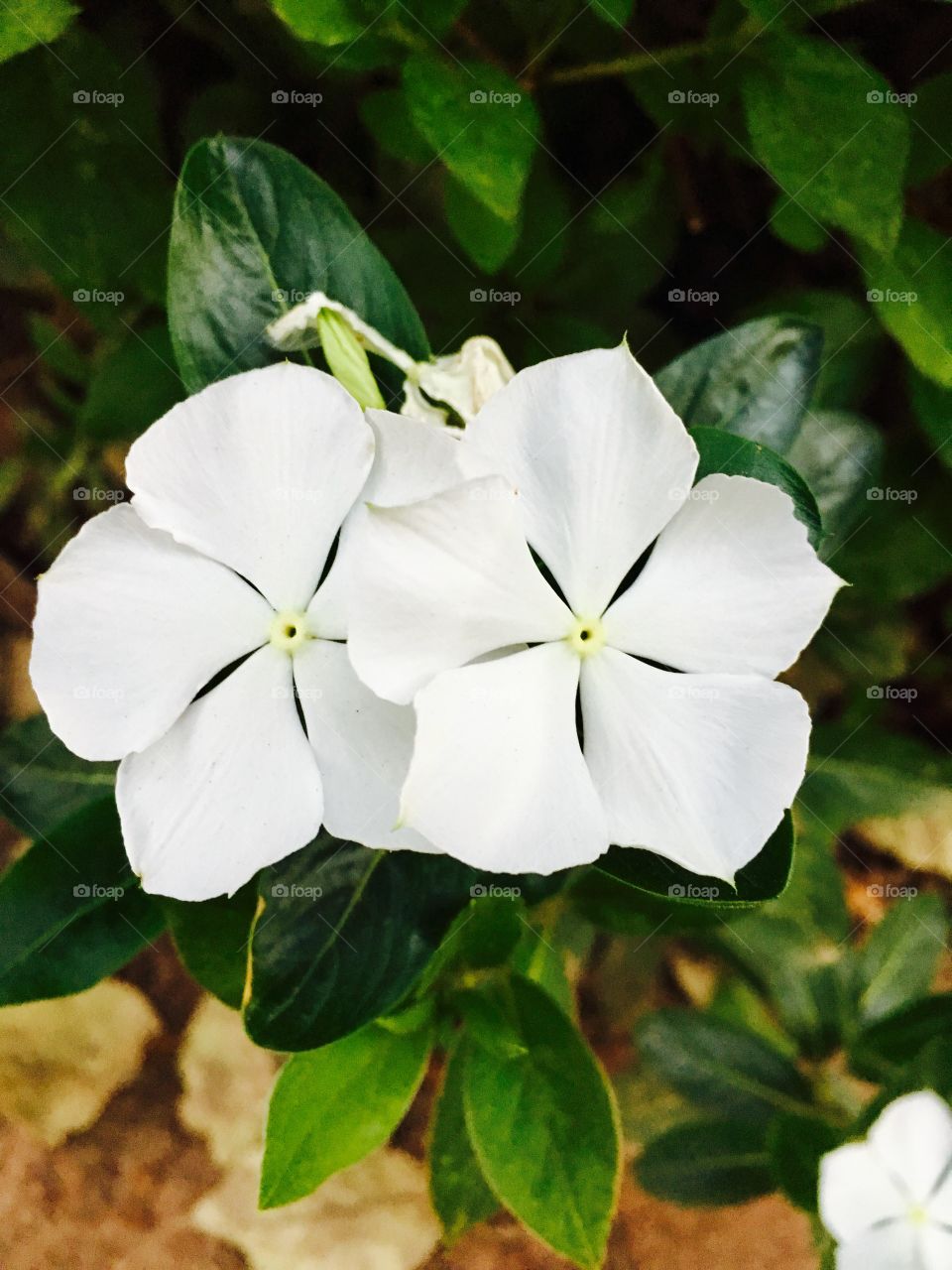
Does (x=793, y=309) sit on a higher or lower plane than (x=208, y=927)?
higher

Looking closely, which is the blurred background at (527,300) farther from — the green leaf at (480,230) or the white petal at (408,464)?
the white petal at (408,464)

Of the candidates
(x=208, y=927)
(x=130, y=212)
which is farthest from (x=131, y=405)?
(x=208, y=927)

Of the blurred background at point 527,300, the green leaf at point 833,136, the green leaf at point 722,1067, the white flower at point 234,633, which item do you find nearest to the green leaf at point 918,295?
the blurred background at point 527,300

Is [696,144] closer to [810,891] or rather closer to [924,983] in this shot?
[810,891]

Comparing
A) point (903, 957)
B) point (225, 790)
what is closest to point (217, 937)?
point (225, 790)

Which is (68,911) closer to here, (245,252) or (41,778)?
(41,778)
